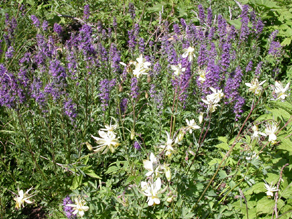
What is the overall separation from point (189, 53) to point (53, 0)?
18.5ft

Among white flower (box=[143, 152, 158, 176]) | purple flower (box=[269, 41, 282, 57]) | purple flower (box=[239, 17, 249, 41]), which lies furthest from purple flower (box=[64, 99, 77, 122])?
purple flower (box=[269, 41, 282, 57])

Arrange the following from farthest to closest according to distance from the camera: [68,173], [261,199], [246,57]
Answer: [246,57] < [68,173] < [261,199]

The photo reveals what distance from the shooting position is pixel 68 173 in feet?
10.5

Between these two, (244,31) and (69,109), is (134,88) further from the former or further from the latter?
(244,31)

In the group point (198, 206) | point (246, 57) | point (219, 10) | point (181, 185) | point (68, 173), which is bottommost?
point (68, 173)

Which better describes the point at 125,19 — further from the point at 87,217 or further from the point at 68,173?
the point at 87,217

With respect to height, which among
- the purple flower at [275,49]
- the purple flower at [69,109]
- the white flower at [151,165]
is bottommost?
the purple flower at [69,109]

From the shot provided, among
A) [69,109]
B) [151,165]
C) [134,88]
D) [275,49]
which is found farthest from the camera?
[275,49]

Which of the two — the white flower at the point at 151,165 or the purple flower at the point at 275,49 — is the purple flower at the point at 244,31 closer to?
the purple flower at the point at 275,49

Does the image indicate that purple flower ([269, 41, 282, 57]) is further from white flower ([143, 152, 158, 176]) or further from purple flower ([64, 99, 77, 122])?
white flower ([143, 152, 158, 176])

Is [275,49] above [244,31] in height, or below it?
below

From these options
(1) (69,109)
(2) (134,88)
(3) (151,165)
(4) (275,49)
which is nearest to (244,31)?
(4) (275,49)

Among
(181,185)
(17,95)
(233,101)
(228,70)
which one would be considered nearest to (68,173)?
(17,95)

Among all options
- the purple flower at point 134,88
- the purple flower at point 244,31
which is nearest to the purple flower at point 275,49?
the purple flower at point 244,31
